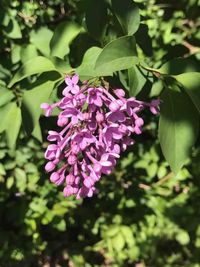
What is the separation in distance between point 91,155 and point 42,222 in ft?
4.77

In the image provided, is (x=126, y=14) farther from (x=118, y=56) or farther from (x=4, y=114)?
(x=4, y=114)

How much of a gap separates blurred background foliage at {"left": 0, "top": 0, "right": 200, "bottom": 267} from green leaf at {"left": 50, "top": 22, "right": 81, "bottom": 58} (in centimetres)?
21

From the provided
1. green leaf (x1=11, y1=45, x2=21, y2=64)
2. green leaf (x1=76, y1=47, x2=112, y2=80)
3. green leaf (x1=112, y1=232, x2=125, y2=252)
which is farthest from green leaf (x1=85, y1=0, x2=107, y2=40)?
green leaf (x1=112, y1=232, x2=125, y2=252)

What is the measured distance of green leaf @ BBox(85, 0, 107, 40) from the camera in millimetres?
1321

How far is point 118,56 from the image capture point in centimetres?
112

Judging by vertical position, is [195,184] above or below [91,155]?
below

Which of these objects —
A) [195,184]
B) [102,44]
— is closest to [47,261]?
[195,184]

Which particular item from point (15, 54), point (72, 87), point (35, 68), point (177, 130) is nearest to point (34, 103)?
point (35, 68)

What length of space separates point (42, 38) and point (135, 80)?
846mm

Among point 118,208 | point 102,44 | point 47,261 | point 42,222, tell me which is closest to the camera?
point 102,44

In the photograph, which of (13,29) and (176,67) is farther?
(13,29)

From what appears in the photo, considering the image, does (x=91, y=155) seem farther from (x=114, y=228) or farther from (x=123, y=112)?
(x=114, y=228)

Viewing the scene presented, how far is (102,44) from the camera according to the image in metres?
1.39

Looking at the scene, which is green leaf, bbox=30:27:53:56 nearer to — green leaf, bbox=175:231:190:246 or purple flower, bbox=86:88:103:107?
purple flower, bbox=86:88:103:107
